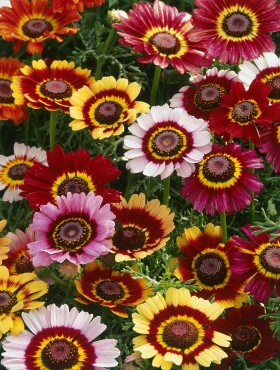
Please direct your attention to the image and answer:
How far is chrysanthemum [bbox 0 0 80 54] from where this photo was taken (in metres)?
2.09

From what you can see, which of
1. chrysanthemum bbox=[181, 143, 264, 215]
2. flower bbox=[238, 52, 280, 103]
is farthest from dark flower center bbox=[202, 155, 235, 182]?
flower bbox=[238, 52, 280, 103]

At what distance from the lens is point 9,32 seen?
2109mm

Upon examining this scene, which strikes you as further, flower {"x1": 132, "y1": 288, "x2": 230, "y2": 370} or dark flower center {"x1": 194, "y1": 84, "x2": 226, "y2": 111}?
dark flower center {"x1": 194, "y1": 84, "x2": 226, "y2": 111}

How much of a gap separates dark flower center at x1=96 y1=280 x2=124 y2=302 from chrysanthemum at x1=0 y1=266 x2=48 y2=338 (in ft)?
0.37

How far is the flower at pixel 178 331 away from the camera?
1559 mm

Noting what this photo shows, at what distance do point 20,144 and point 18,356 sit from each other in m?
0.66

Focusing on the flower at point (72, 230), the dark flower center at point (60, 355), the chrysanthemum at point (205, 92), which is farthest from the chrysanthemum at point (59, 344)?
the chrysanthemum at point (205, 92)

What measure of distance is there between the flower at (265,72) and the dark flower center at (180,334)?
1.92 ft

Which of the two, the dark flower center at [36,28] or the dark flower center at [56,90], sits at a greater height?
the dark flower center at [36,28]

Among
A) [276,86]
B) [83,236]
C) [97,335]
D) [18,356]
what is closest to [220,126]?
[276,86]

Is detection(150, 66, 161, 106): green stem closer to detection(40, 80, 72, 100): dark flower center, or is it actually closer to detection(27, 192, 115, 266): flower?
detection(40, 80, 72, 100): dark flower center

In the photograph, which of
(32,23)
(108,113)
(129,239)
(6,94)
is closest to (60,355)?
(129,239)

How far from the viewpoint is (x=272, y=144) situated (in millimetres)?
1850

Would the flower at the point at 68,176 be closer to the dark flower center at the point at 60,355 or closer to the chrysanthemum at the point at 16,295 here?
the chrysanthemum at the point at 16,295
